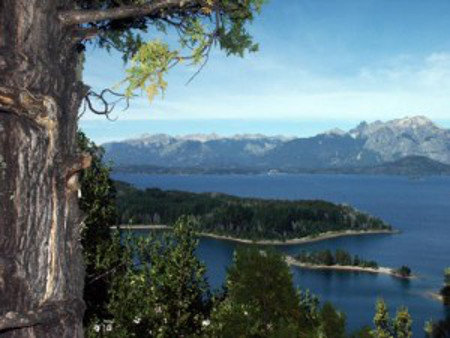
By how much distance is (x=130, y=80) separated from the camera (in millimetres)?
7723

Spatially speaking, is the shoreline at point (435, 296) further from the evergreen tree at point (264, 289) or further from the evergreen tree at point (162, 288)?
the evergreen tree at point (162, 288)

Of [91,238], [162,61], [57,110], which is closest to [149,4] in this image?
[162,61]

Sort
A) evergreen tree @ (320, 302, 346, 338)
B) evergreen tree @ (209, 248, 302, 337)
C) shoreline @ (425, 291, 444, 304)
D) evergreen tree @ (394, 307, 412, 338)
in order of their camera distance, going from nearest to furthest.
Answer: evergreen tree @ (209, 248, 302, 337)
evergreen tree @ (320, 302, 346, 338)
evergreen tree @ (394, 307, 412, 338)
shoreline @ (425, 291, 444, 304)

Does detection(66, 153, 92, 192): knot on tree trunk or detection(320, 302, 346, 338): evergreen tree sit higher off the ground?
detection(66, 153, 92, 192): knot on tree trunk

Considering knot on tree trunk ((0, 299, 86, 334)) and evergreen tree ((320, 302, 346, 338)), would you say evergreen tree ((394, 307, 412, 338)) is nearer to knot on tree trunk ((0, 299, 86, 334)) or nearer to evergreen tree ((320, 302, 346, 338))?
evergreen tree ((320, 302, 346, 338))

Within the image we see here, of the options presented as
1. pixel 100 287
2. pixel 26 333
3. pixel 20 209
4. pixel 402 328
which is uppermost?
pixel 20 209

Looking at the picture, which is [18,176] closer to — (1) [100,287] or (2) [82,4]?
(2) [82,4]


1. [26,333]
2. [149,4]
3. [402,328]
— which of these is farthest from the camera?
[402,328]

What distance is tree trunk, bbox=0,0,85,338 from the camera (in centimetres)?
559

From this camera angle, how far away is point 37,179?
18.9 ft

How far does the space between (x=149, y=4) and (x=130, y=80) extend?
52.9 inches

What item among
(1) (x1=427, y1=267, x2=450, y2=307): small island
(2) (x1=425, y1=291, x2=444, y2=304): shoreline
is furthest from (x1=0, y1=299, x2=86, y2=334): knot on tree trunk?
(2) (x1=425, y1=291, x2=444, y2=304): shoreline

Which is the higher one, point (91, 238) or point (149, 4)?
point (149, 4)

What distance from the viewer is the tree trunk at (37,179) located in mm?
5594
